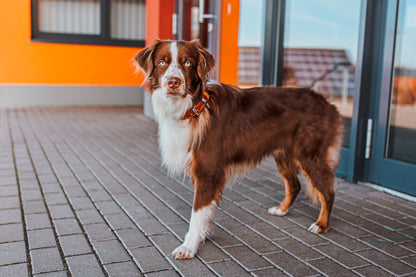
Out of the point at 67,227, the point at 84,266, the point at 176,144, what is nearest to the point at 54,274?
the point at 84,266

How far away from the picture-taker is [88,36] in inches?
379

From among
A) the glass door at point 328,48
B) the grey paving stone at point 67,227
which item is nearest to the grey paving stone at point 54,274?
the grey paving stone at point 67,227

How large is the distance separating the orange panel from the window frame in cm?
359

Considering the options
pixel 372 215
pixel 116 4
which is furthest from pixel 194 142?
pixel 116 4

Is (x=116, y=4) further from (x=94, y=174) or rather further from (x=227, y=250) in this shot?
(x=227, y=250)

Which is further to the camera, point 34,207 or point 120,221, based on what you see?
point 34,207

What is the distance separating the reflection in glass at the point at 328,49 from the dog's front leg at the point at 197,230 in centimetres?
637

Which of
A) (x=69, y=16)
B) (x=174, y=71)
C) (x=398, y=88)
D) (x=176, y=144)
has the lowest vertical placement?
(x=176, y=144)

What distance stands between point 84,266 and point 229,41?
5032 mm

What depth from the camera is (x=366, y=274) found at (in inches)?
89.4

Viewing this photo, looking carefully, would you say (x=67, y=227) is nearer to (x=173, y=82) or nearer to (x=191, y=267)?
(x=191, y=267)

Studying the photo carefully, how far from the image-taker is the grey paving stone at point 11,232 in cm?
262

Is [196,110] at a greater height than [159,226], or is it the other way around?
[196,110]

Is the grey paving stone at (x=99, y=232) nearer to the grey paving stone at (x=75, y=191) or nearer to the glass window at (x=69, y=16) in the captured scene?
the grey paving stone at (x=75, y=191)
